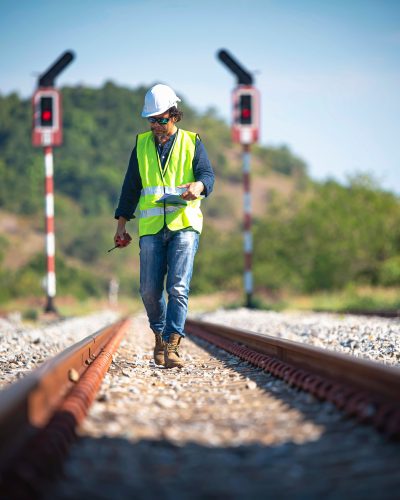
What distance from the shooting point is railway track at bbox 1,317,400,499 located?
2.82 metres

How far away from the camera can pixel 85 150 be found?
130m

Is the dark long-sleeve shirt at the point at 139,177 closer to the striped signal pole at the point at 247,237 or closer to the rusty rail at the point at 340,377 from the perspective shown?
the rusty rail at the point at 340,377

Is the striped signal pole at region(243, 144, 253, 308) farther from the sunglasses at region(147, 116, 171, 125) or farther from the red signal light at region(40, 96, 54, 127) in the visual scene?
the sunglasses at region(147, 116, 171, 125)

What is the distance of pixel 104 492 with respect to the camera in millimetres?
2760

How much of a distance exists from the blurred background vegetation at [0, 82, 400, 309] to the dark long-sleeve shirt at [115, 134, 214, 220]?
1500 cm

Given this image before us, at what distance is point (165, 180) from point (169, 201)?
18 cm

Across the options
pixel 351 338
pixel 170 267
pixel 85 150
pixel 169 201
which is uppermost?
pixel 85 150

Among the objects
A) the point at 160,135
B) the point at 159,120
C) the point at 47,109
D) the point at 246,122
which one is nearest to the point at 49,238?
the point at 47,109

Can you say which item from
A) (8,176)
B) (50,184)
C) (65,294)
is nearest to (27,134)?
(8,176)

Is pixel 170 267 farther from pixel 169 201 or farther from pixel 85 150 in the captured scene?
pixel 85 150

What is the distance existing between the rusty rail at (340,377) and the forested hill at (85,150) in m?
114

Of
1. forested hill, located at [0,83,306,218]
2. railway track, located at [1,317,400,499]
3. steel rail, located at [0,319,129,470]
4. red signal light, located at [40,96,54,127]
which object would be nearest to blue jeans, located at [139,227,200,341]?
railway track, located at [1,317,400,499]

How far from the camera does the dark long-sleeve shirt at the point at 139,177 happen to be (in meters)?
6.80

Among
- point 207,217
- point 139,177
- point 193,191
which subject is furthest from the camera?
point 207,217
